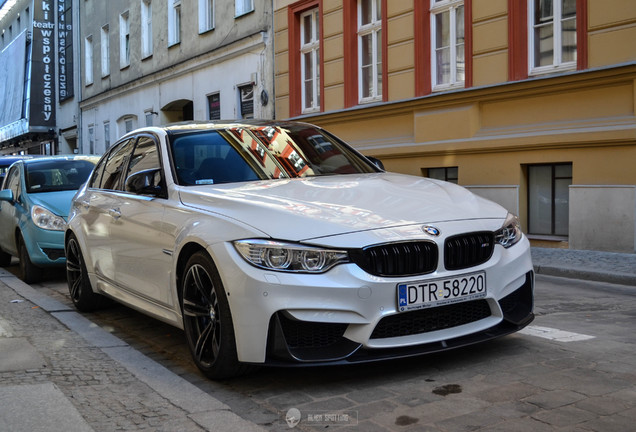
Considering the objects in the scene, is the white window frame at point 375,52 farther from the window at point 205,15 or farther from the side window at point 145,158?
the side window at point 145,158

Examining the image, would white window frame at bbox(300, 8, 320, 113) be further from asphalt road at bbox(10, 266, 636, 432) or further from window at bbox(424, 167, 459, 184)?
asphalt road at bbox(10, 266, 636, 432)

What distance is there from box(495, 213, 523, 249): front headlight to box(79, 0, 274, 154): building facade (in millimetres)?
14756

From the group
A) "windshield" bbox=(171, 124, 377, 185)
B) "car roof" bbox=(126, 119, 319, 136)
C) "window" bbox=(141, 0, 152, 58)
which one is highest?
"window" bbox=(141, 0, 152, 58)

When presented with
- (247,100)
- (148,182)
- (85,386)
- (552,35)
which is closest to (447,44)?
(552,35)

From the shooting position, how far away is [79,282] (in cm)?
689

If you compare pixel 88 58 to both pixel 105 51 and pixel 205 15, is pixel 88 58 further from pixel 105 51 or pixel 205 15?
pixel 205 15

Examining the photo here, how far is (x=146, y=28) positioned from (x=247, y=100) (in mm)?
8357

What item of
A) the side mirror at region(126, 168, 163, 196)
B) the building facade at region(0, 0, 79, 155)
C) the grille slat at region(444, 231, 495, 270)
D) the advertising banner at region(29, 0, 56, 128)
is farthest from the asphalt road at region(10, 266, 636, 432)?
the advertising banner at region(29, 0, 56, 128)

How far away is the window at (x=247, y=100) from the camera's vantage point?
66.3ft

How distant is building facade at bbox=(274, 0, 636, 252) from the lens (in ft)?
34.7

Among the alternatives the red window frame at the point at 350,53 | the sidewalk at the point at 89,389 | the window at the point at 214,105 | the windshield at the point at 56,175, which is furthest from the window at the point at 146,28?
the sidewalk at the point at 89,389

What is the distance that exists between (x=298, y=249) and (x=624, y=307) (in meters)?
3.76

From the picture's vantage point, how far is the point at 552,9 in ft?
38.5

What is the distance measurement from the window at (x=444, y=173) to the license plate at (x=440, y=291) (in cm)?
934
